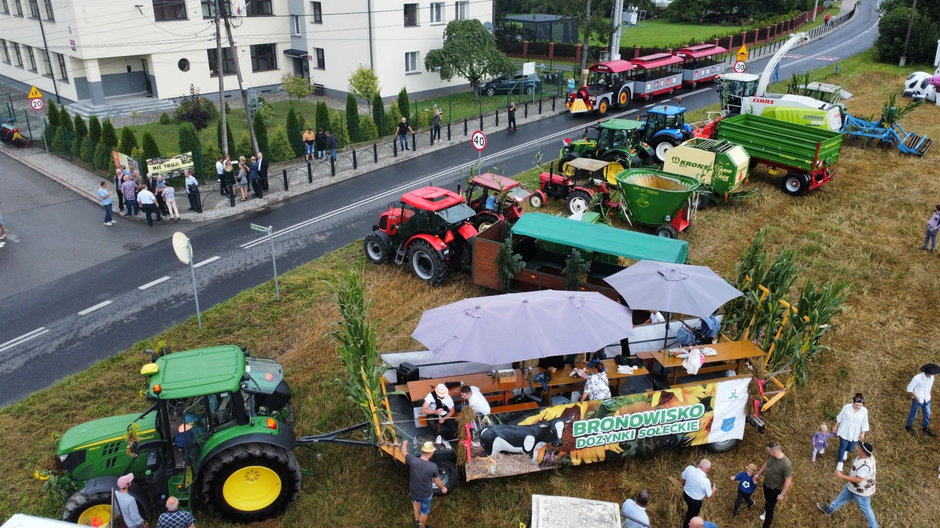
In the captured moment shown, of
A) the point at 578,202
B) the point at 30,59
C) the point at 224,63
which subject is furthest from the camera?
the point at 30,59

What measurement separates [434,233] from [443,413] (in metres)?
6.38

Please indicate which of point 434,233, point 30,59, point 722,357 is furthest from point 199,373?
point 30,59

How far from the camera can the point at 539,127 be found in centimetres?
3028

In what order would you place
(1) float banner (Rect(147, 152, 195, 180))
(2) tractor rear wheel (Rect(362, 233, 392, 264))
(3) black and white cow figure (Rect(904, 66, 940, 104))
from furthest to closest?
(3) black and white cow figure (Rect(904, 66, 940, 104)) < (1) float banner (Rect(147, 152, 195, 180)) < (2) tractor rear wheel (Rect(362, 233, 392, 264))

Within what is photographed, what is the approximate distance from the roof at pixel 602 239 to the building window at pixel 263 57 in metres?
28.8

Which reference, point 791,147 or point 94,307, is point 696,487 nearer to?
point 94,307

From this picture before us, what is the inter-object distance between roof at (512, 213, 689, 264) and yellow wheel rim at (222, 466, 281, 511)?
22.7ft

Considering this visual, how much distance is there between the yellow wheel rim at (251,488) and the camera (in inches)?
332

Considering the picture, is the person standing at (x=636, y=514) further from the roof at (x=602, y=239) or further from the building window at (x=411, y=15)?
the building window at (x=411, y=15)

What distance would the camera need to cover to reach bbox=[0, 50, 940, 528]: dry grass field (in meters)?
8.97

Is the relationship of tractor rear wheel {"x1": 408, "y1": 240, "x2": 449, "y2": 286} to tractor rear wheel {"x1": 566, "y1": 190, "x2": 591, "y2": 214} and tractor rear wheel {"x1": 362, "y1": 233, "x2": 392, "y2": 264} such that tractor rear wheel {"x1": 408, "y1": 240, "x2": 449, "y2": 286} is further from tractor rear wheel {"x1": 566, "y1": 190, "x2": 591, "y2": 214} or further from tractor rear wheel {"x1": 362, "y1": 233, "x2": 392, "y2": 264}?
tractor rear wheel {"x1": 566, "y1": 190, "x2": 591, "y2": 214}

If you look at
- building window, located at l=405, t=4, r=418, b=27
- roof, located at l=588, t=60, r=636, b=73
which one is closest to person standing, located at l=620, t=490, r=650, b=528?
roof, located at l=588, t=60, r=636, b=73

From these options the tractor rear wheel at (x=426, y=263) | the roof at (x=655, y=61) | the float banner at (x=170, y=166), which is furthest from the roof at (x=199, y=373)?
the roof at (x=655, y=61)

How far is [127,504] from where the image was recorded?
761cm
